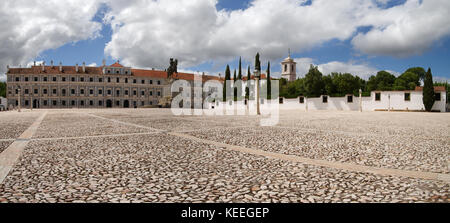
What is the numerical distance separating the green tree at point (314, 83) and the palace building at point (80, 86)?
3312cm

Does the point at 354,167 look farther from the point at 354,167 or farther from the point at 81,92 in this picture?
the point at 81,92

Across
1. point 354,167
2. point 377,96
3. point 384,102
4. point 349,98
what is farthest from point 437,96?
point 354,167

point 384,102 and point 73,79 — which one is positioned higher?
point 73,79

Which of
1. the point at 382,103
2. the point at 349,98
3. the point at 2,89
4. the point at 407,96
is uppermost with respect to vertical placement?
the point at 2,89

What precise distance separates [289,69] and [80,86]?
62085mm

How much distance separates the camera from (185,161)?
4.52 metres

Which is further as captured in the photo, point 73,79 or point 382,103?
point 73,79

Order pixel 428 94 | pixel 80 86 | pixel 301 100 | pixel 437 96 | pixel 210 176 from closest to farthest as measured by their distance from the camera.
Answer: pixel 210 176, pixel 428 94, pixel 437 96, pixel 301 100, pixel 80 86

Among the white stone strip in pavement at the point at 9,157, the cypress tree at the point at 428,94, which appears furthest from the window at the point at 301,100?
the white stone strip in pavement at the point at 9,157

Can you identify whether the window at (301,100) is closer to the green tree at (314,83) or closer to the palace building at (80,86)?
the green tree at (314,83)

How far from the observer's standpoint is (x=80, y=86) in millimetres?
67375
